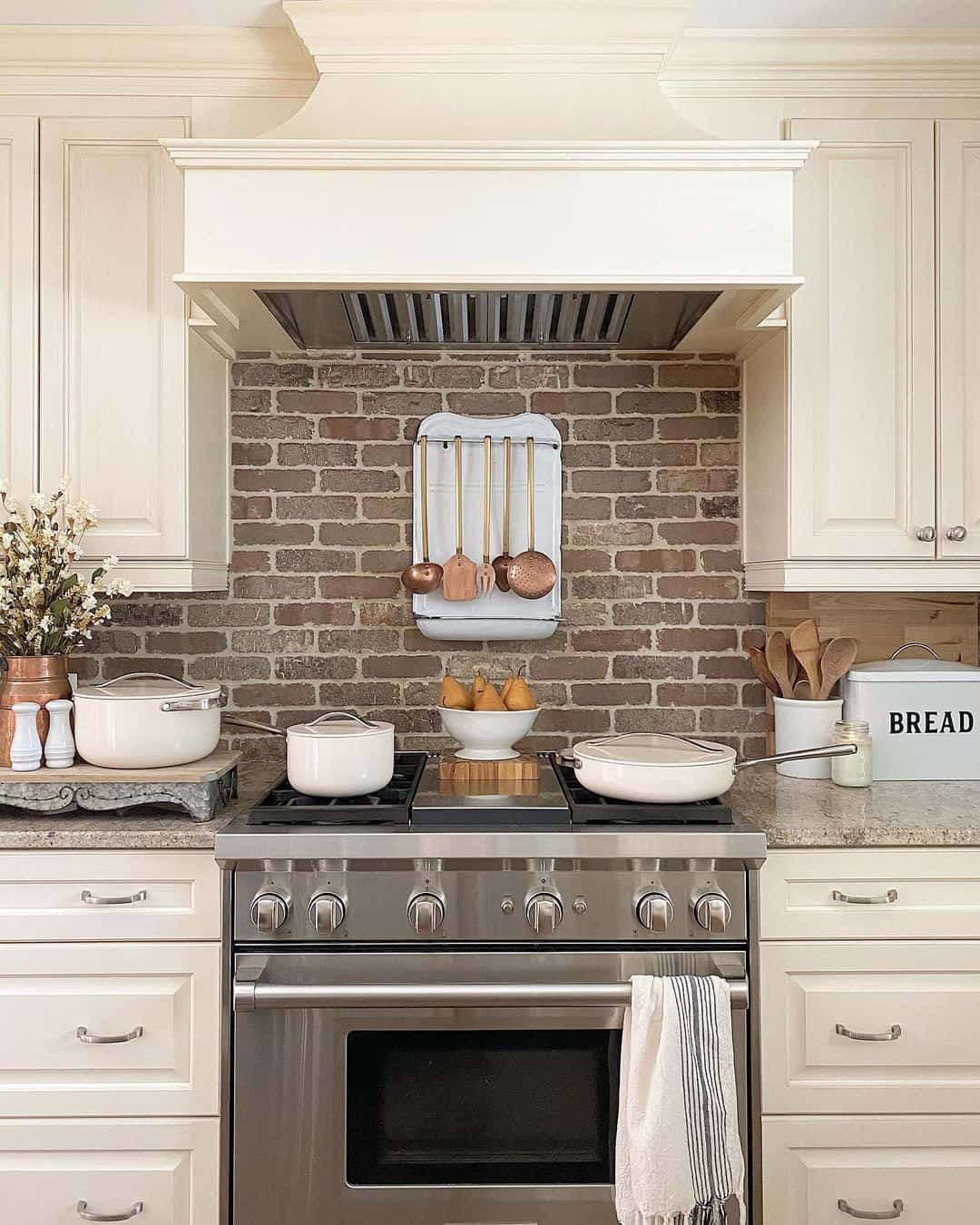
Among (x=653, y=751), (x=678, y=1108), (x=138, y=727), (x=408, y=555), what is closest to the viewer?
(x=678, y=1108)

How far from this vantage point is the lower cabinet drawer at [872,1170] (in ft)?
5.72

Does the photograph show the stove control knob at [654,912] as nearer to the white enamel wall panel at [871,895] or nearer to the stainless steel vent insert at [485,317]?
the white enamel wall panel at [871,895]

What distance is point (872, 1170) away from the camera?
1.75m

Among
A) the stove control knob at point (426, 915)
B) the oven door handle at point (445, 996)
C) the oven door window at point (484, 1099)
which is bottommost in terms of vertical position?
the oven door window at point (484, 1099)

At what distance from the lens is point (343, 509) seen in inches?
93.7

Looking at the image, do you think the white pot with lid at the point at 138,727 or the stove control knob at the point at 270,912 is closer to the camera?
the stove control knob at the point at 270,912

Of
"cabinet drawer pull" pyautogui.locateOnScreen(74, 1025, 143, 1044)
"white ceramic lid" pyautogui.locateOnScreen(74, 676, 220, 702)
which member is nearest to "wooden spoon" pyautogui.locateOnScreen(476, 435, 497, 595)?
"white ceramic lid" pyautogui.locateOnScreen(74, 676, 220, 702)

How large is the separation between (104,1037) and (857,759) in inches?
63.4

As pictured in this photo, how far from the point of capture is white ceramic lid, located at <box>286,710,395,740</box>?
5.98 ft

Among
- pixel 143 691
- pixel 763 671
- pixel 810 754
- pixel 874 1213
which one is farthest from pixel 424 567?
pixel 874 1213

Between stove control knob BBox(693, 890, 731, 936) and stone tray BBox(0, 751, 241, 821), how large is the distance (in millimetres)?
940

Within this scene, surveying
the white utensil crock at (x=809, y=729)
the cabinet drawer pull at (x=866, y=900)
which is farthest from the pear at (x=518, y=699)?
the cabinet drawer pull at (x=866, y=900)

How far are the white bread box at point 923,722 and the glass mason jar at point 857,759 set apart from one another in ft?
0.30

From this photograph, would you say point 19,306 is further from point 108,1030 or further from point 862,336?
point 862,336
